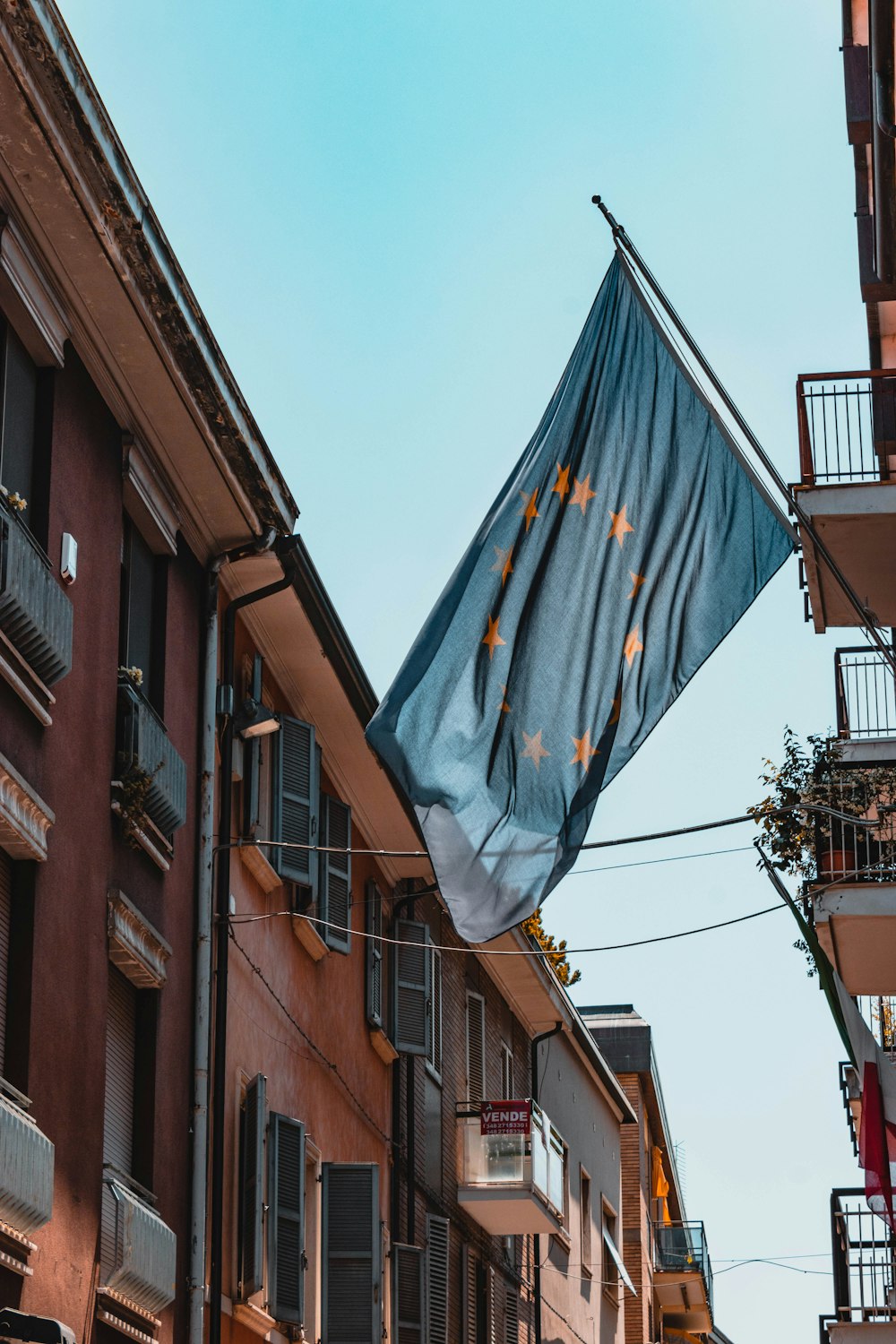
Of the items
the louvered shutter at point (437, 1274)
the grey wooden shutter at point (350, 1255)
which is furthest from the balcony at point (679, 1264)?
the grey wooden shutter at point (350, 1255)

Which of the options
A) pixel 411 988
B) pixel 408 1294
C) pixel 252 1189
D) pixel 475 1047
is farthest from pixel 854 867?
pixel 475 1047

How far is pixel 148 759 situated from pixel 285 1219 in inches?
173

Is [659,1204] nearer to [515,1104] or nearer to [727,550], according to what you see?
[515,1104]

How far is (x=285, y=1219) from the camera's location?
15453mm

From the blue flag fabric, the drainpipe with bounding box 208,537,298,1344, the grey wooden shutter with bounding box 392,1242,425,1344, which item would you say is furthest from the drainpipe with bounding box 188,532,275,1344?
the grey wooden shutter with bounding box 392,1242,425,1344

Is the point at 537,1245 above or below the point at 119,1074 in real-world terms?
above

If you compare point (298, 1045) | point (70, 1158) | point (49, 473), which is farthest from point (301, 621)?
point (70, 1158)

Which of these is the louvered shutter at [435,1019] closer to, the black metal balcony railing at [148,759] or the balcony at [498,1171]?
the balcony at [498,1171]

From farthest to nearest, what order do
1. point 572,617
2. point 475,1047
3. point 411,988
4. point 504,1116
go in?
point 475,1047, point 504,1116, point 411,988, point 572,617

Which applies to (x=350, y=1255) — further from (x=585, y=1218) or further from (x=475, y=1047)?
(x=585, y=1218)

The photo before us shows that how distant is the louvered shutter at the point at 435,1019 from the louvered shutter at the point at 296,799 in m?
5.50

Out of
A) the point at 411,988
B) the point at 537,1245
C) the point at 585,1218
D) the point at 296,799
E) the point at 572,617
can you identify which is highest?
the point at 296,799

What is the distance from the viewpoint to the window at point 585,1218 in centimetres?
3172

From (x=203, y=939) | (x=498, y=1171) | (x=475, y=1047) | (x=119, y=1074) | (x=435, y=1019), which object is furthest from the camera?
(x=475, y=1047)
